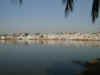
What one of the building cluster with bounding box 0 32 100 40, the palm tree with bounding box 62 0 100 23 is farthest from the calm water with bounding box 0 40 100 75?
the building cluster with bounding box 0 32 100 40

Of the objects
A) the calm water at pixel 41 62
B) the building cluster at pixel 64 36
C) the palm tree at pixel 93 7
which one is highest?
the palm tree at pixel 93 7

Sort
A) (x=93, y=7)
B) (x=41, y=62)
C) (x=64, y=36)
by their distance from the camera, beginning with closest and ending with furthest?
(x=93, y=7)
(x=41, y=62)
(x=64, y=36)

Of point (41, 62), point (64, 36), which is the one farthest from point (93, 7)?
point (64, 36)

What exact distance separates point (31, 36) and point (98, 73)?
106 m

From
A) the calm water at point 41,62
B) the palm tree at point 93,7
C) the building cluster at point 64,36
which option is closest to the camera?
the palm tree at point 93,7

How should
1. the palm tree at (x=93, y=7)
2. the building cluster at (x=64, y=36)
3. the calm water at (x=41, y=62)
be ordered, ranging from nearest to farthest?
the palm tree at (x=93, y=7) → the calm water at (x=41, y=62) → the building cluster at (x=64, y=36)

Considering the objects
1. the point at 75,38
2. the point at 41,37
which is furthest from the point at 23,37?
the point at 75,38

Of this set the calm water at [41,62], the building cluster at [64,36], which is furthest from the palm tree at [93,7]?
the building cluster at [64,36]

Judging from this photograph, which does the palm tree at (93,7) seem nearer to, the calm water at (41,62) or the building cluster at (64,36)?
the calm water at (41,62)

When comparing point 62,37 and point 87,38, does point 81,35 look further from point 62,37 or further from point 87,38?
point 62,37

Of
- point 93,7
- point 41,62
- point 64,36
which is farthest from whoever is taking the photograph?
point 64,36

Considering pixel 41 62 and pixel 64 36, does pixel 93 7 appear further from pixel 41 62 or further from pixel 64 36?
pixel 64 36

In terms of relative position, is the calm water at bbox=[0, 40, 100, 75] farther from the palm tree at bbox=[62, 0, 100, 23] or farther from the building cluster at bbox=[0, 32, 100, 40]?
the building cluster at bbox=[0, 32, 100, 40]

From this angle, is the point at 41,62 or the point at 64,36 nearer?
the point at 41,62
